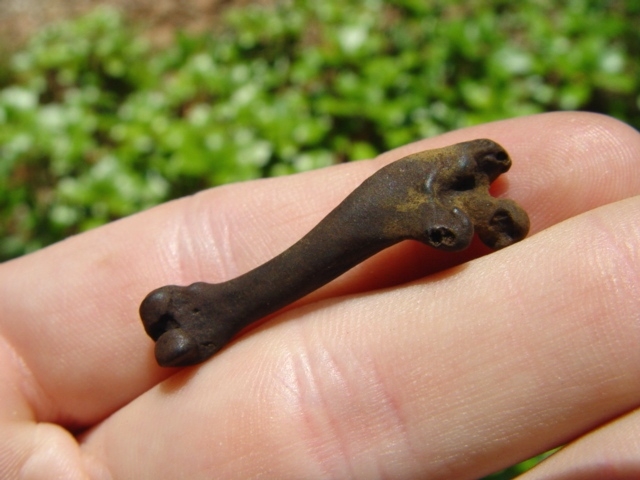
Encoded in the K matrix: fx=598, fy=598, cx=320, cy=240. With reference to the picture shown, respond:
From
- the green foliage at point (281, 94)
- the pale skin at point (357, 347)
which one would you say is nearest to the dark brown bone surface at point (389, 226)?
the pale skin at point (357, 347)

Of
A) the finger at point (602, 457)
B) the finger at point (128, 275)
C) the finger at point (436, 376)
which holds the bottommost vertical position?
the finger at point (602, 457)

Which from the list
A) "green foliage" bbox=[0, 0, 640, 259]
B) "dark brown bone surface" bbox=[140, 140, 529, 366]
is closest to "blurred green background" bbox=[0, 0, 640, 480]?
"green foliage" bbox=[0, 0, 640, 259]

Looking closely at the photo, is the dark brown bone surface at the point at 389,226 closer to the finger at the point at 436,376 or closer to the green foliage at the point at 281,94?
the finger at the point at 436,376

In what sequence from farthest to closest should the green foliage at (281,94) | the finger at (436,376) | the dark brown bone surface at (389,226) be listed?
the green foliage at (281,94)
the dark brown bone surface at (389,226)
the finger at (436,376)

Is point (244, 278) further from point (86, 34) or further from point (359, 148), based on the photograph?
point (86, 34)

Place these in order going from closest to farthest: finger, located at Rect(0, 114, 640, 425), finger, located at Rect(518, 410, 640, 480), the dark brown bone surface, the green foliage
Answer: finger, located at Rect(518, 410, 640, 480), the dark brown bone surface, finger, located at Rect(0, 114, 640, 425), the green foliage

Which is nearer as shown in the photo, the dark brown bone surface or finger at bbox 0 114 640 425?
the dark brown bone surface

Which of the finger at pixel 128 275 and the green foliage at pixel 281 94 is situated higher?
the green foliage at pixel 281 94

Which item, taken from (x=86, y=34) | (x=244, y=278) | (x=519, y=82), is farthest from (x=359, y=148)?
(x=86, y=34)

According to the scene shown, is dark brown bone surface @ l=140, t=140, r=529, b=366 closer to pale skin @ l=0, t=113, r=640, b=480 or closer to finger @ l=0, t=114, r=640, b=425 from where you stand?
pale skin @ l=0, t=113, r=640, b=480

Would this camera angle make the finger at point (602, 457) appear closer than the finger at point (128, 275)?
Yes
